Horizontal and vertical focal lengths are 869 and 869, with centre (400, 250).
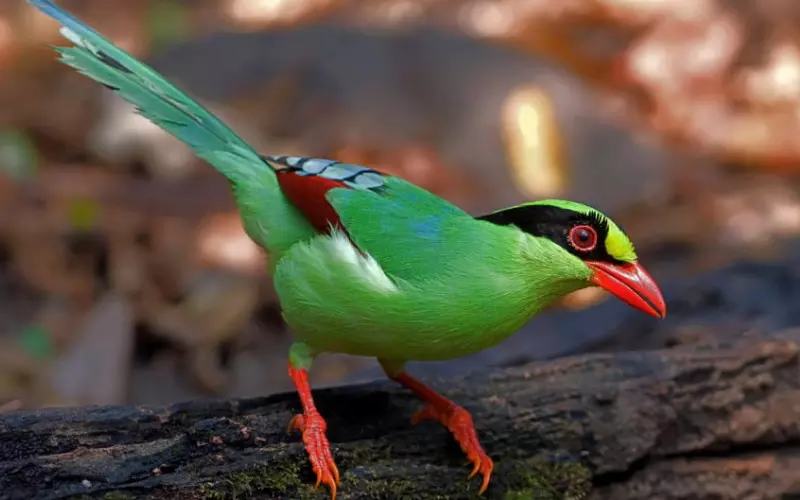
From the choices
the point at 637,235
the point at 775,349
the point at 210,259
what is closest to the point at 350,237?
the point at 775,349

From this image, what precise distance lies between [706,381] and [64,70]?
8.32m

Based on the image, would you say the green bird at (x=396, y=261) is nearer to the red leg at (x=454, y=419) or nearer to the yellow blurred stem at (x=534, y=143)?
the red leg at (x=454, y=419)

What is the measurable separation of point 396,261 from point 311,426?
603 millimetres

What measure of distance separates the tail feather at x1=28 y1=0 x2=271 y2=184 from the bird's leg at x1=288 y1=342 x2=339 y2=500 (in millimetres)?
666

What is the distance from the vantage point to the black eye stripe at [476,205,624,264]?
267cm

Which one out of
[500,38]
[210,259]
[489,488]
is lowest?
[489,488]

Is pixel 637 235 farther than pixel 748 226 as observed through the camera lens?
No

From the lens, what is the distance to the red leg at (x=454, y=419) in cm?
302

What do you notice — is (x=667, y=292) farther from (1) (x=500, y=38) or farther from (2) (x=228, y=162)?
(1) (x=500, y=38)

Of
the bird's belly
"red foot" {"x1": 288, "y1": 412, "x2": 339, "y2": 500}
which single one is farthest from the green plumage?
"red foot" {"x1": 288, "y1": 412, "x2": 339, "y2": 500}

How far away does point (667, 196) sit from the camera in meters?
8.46

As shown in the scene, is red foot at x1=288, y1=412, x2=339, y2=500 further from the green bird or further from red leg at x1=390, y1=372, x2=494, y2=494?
red leg at x1=390, y1=372, x2=494, y2=494

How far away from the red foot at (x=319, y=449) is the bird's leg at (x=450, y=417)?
41 centimetres

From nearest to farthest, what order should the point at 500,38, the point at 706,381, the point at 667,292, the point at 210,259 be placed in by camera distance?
1. the point at 706,381
2. the point at 667,292
3. the point at 210,259
4. the point at 500,38
